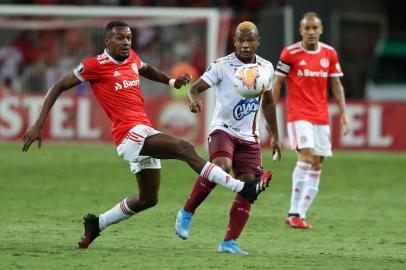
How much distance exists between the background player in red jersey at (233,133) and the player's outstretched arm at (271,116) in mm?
39

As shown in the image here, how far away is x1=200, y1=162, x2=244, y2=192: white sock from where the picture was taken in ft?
32.6

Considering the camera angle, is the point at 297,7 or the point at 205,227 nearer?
the point at 205,227

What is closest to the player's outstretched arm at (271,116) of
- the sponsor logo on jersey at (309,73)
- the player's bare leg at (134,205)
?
the player's bare leg at (134,205)

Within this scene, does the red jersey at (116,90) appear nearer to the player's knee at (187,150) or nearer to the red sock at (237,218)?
the player's knee at (187,150)

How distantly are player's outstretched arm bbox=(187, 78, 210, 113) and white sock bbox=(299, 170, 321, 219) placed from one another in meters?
3.46

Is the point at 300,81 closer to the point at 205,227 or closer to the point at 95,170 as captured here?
the point at 205,227

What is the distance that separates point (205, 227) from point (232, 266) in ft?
11.7

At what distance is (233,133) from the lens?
10.9 m

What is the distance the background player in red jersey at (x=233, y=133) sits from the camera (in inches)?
417

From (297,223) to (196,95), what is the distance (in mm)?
3490

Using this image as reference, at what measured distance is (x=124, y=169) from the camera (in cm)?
2073

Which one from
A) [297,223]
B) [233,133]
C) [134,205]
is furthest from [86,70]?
[297,223]

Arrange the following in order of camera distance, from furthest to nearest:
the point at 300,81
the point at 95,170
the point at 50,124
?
1. the point at 50,124
2. the point at 95,170
3. the point at 300,81

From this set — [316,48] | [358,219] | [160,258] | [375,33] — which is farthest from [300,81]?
[375,33]
